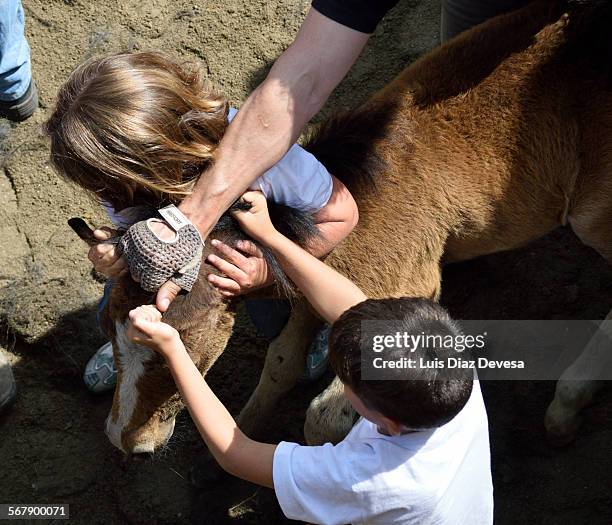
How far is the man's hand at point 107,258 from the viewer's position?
8.31ft

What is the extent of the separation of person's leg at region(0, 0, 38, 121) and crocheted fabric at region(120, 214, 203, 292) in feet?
6.79

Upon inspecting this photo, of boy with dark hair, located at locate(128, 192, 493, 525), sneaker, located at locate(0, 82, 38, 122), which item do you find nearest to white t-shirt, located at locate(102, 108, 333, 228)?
boy with dark hair, located at locate(128, 192, 493, 525)

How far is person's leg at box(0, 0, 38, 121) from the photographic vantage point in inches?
153

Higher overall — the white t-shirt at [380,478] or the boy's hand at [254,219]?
the boy's hand at [254,219]

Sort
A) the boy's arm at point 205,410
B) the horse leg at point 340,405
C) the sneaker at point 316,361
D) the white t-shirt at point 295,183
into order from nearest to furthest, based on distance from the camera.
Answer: the boy's arm at point 205,410
the white t-shirt at point 295,183
the horse leg at point 340,405
the sneaker at point 316,361

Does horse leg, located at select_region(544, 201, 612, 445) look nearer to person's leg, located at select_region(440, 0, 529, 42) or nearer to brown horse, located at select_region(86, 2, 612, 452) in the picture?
brown horse, located at select_region(86, 2, 612, 452)

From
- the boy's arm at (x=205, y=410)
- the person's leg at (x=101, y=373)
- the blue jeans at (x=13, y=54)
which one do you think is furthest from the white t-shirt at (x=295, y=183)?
the blue jeans at (x=13, y=54)

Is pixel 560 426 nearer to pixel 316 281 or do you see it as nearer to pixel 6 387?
pixel 316 281

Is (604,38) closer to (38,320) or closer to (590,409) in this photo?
(590,409)

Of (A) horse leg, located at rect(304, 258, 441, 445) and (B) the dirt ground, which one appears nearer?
(A) horse leg, located at rect(304, 258, 441, 445)

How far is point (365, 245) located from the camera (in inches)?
119

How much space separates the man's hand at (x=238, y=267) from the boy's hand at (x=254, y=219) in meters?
0.07

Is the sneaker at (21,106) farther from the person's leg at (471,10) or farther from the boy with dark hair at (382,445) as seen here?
the boy with dark hair at (382,445)

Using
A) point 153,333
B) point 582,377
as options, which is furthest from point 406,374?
point 582,377
